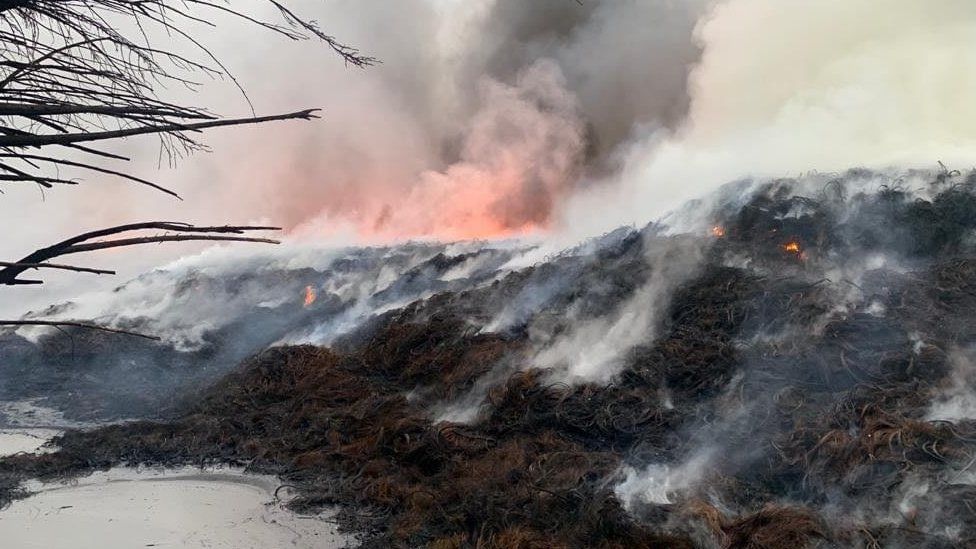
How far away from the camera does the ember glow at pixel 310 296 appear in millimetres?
21888

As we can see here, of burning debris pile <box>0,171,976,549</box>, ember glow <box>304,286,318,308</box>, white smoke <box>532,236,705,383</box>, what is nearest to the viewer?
burning debris pile <box>0,171,976,549</box>

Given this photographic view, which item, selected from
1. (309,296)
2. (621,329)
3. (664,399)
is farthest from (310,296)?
(664,399)

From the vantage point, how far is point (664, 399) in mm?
9391

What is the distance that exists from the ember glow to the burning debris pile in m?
5.95

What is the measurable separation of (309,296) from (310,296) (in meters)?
0.04

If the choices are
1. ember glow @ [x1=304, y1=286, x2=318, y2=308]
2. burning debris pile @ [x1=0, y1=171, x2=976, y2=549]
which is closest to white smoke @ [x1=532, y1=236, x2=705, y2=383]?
burning debris pile @ [x1=0, y1=171, x2=976, y2=549]

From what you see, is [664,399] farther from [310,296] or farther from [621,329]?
[310,296]

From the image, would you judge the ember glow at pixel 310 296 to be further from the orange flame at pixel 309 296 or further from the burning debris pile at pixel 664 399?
the burning debris pile at pixel 664 399

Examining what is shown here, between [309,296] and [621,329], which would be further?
[309,296]

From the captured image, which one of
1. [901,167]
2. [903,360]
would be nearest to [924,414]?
[903,360]

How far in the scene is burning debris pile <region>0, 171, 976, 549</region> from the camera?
21.3 feet

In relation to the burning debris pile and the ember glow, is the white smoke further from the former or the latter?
the ember glow

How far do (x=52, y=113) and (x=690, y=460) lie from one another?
749 cm

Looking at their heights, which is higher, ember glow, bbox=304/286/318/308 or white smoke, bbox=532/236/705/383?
ember glow, bbox=304/286/318/308
